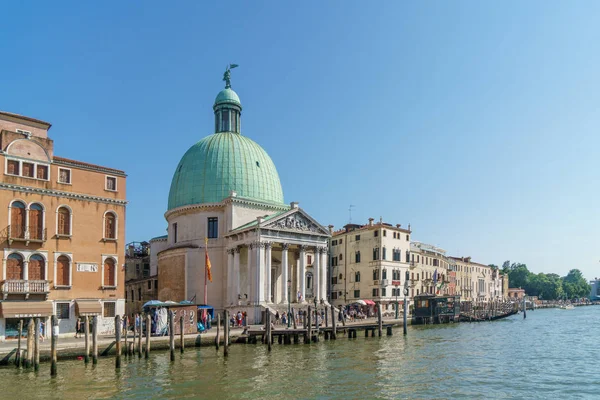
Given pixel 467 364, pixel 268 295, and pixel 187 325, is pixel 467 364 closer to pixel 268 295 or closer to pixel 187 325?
pixel 187 325

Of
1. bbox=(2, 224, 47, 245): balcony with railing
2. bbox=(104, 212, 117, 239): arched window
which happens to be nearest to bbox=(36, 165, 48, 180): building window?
bbox=(2, 224, 47, 245): balcony with railing

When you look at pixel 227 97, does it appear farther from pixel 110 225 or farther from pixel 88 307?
pixel 88 307

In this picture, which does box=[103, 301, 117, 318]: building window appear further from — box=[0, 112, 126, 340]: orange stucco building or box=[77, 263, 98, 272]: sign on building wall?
box=[77, 263, 98, 272]: sign on building wall

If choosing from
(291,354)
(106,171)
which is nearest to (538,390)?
(291,354)

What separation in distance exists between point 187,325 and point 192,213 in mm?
19788

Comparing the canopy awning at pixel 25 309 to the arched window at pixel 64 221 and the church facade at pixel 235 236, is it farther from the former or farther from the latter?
the church facade at pixel 235 236

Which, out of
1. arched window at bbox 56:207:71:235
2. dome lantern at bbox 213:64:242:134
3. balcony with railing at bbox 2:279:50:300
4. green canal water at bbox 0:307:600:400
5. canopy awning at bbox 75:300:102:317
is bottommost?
green canal water at bbox 0:307:600:400

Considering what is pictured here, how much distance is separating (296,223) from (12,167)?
→ 2480 centimetres

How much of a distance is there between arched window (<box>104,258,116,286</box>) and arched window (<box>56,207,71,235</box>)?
3.10m

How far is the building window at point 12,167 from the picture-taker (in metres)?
33.1

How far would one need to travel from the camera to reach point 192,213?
55281 millimetres

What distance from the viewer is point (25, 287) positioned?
32.6m

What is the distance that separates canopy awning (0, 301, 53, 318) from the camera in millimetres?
31562

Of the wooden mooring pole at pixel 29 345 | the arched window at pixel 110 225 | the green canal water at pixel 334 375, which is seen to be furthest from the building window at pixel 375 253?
the wooden mooring pole at pixel 29 345
